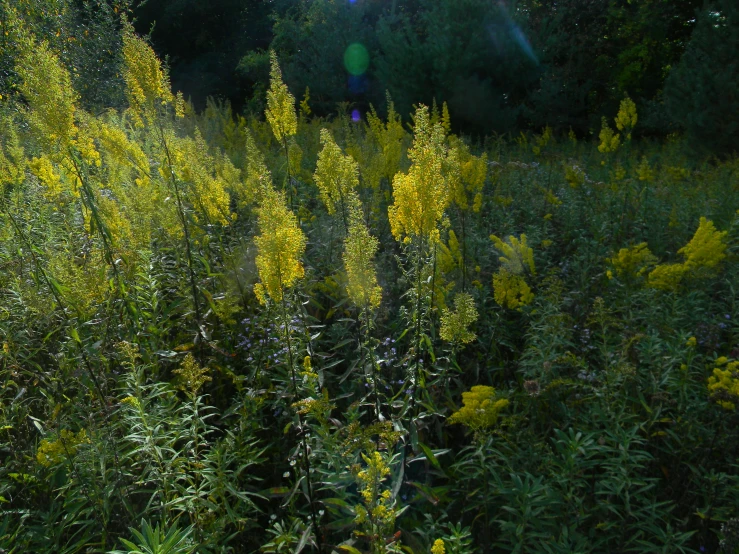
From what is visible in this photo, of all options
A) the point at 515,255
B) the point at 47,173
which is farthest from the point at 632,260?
the point at 47,173

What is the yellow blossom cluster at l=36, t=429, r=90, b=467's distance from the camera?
2.25 m

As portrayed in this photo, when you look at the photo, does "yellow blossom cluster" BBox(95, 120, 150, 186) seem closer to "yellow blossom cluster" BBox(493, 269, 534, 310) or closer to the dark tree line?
"yellow blossom cluster" BBox(493, 269, 534, 310)

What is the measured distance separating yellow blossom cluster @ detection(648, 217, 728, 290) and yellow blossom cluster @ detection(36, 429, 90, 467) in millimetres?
3198

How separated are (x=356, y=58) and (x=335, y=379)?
13.5 metres

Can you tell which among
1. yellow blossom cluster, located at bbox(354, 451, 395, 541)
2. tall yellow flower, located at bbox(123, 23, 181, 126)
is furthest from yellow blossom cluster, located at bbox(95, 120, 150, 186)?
yellow blossom cluster, located at bbox(354, 451, 395, 541)

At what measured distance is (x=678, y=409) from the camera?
8.61ft

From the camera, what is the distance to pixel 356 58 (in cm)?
1502

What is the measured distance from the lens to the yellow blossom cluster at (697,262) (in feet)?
10.6

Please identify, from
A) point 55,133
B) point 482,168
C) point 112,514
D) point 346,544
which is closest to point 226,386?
point 112,514

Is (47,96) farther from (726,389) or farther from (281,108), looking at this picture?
(726,389)

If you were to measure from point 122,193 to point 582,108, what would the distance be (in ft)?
40.4

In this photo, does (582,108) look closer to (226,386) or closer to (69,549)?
(226,386)

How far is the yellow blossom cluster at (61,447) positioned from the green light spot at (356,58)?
14.4 m

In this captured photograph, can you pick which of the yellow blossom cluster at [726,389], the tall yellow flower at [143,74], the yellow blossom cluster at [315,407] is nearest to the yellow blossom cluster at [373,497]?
the yellow blossom cluster at [315,407]
